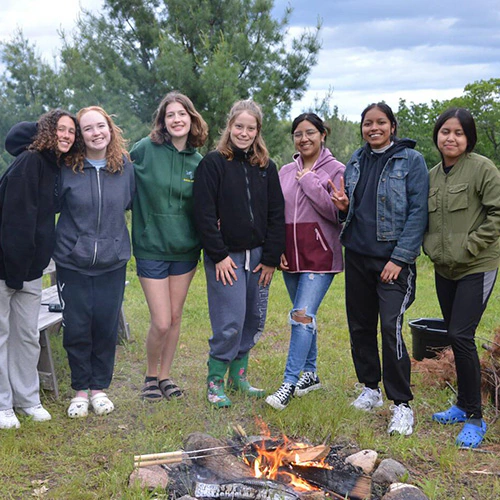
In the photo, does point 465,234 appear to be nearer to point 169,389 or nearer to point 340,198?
point 340,198

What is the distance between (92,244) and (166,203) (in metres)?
0.58

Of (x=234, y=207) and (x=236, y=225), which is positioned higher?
(x=234, y=207)

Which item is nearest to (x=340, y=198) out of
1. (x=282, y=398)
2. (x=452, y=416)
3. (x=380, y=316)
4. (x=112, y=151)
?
(x=380, y=316)

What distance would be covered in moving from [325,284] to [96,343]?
5.50 ft

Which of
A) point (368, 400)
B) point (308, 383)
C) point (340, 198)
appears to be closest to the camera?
point (340, 198)

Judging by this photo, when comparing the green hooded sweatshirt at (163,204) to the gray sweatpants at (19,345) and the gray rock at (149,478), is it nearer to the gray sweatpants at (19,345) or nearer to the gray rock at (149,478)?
the gray sweatpants at (19,345)

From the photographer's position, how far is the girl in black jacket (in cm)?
417

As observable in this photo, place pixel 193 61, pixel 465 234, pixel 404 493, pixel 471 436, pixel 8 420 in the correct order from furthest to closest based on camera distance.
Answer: pixel 193 61 < pixel 8 420 < pixel 471 436 < pixel 465 234 < pixel 404 493

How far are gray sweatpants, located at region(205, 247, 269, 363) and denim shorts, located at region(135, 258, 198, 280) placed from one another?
0.18m

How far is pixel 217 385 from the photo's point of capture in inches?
176

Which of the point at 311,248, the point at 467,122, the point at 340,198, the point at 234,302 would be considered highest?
the point at 467,122

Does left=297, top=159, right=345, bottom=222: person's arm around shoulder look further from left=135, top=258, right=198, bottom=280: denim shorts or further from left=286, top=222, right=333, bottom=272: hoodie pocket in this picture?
left=135, top=258, right=198, bottom=280: denim shorts

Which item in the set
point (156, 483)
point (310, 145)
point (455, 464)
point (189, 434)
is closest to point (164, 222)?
point (310, 145)

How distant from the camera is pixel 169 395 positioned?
4.63 m
